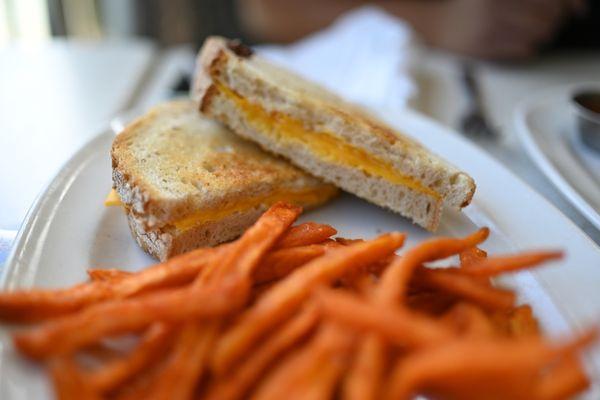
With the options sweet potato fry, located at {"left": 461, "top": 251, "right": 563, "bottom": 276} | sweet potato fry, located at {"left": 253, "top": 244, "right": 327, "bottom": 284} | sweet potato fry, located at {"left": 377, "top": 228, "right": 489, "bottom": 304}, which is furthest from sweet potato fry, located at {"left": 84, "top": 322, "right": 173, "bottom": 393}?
sweet potato fry, located at {"left": 461, "top": 251, "right": 563, "bottom": 276}

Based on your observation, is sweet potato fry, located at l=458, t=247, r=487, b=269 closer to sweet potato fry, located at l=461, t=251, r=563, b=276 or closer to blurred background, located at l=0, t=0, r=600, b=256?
sweet potato fry, located at l=461, t=251, r=563, b=276

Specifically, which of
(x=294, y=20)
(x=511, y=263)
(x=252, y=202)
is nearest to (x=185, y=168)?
(x=252, y=202)

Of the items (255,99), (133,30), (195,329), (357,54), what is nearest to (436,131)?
(255,99)

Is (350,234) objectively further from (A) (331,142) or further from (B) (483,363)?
(B) (483,363)

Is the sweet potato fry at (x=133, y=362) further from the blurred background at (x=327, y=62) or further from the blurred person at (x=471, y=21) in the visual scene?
the blurred person at (x=471, y=21)

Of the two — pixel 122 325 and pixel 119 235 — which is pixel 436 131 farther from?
pixel 122 325

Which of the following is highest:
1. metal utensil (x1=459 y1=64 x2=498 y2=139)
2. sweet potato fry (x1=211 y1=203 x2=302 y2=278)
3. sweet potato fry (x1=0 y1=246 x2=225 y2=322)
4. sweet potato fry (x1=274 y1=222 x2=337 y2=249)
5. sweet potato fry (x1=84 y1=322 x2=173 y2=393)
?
sweet potato fry (x1=211 y1=203 x2=302 y2=278)
